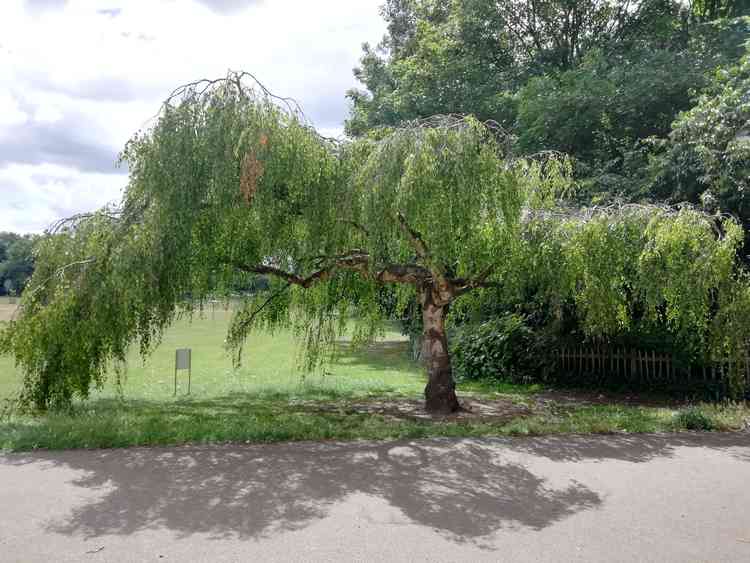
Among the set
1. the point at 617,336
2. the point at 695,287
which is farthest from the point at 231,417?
the point at 617,336

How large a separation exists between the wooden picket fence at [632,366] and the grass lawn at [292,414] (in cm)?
111

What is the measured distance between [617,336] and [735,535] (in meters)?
8.42

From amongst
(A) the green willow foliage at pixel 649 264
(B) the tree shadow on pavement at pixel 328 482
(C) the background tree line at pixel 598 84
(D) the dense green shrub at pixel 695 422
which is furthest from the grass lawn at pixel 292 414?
(C) the background tree line at pixel 598 84

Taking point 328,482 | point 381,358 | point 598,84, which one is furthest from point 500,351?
point 328,482

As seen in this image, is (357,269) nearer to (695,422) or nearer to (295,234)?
(295,234)

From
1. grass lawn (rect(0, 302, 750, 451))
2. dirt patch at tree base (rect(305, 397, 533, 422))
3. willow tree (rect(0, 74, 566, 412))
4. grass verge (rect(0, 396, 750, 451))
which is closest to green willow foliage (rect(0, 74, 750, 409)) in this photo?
willow tree (rect(0, 74, 566, 412))

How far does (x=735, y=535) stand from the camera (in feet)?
15.6

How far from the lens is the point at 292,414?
9.92 m

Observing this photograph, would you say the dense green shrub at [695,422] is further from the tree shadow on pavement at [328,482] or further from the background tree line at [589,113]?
the background tree line at [589,113]

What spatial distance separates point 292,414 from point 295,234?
318 centimetres

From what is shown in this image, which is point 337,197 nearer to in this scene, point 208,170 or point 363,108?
point 208,170

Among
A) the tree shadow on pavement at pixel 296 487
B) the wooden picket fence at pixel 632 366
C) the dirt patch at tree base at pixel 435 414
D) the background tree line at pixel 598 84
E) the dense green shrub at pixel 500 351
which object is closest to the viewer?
the tree shadow on pavement at pixel 296 487

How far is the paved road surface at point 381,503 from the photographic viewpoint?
14.6 feet

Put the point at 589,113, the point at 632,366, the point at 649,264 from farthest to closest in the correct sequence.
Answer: the point at 589,113
the point at 632,366
the point at 649,264
